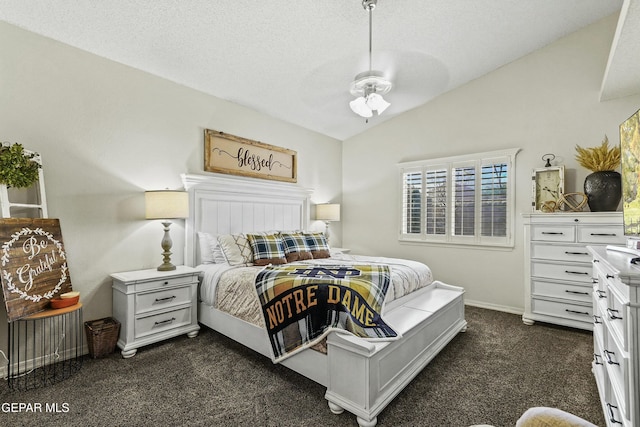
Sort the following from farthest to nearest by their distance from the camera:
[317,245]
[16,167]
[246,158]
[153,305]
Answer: [246,158]
[317,245]
[153,305]
[16,167]

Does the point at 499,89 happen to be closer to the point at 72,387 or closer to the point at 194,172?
the point at 194,172

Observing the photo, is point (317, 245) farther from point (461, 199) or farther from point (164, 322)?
point (461, 199)

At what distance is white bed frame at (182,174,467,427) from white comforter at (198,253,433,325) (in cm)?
8

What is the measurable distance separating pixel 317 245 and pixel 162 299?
1709 mm

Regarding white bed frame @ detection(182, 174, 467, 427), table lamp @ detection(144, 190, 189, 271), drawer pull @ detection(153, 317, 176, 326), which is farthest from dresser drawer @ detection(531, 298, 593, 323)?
table lamp @ detection(144, 190, 189, 271)

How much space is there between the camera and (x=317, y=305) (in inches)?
78.7

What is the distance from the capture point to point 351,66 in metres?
3.37

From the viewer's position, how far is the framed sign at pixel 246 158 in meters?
3.58

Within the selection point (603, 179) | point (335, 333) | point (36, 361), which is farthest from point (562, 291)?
point (36, 361)

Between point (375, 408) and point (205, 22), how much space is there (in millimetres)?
3093

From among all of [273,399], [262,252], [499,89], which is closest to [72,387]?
[273,399]

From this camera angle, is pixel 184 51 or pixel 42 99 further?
pixel 184 51

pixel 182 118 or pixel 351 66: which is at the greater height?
pixel 351 66

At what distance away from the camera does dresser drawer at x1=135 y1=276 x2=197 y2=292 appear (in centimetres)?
261
